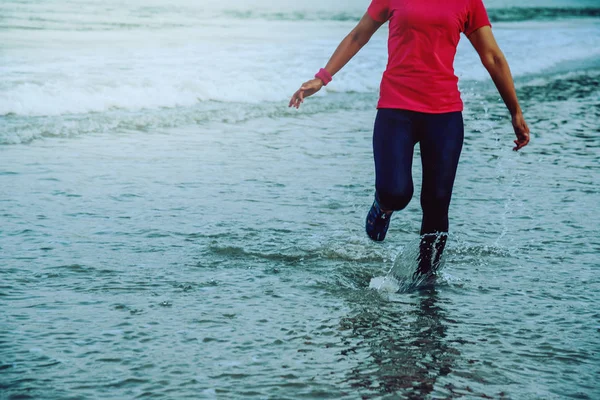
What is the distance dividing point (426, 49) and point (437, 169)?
659 mm

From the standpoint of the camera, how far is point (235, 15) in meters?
43.0

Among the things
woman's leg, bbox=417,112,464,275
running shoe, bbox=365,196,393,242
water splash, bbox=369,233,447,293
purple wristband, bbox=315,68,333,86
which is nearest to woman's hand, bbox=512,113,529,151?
woman's leg, bbox=417,112,464,275

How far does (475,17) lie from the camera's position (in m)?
4.56

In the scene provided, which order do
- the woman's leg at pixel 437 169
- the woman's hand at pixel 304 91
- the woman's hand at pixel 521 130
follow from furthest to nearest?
the woman's hand at pixel 304 91
the woman's hand at pixel 521 130
the woman's leg at pixel 437 169

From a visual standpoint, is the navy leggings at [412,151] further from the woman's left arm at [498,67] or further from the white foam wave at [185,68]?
the white foam wave at [185,68]

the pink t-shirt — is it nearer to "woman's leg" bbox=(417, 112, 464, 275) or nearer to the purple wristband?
"woman's leg" bbox=(417, 112, 464, 275)

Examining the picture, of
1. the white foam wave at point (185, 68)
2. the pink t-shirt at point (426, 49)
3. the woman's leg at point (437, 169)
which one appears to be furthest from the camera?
the white foam wave at point (185, 68)

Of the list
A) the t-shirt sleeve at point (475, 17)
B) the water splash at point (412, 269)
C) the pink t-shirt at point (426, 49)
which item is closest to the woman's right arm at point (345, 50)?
the pink t-shirt at point (426, 49)

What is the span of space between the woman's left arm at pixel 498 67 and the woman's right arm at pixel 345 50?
605 millimetres

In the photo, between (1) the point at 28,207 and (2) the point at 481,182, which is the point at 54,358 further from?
(2) the point at 481,182

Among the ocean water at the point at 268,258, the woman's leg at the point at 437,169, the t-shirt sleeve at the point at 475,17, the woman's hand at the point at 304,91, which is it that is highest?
the t-shirt sleeve at the point at 475,17

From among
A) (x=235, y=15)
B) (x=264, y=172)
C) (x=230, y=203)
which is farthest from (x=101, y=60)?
(x=235, y=15)

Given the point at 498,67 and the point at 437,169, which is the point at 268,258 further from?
the point at 498,67

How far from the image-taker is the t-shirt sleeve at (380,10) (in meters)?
4.74
